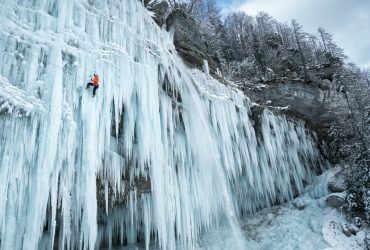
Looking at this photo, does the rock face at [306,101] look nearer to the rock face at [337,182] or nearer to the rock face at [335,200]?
the rock face at [337,182]

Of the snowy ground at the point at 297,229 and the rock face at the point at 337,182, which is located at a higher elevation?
the rock face at the point at 337,182

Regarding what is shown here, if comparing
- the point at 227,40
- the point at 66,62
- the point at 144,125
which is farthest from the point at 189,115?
the point at 227,40

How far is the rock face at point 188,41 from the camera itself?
1386cm

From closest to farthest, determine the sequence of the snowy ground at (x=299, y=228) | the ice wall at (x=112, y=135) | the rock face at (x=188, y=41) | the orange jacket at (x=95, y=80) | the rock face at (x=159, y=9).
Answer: the ice wall at (x=112, y=135) → the orange jacket at (x=95, y=80) → the snowy ground at (x=299, y=228) → the rock face at (x=159, y=9) → the rock face at (x=188, y=41)

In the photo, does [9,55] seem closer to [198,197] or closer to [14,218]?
[14,218]

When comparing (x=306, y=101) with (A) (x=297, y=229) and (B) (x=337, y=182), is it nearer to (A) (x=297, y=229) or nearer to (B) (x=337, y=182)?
(B) (x=337, y=182)

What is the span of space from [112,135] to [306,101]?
12451mm

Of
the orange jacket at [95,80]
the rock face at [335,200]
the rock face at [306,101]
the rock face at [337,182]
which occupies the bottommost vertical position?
the rock face at [335,200]

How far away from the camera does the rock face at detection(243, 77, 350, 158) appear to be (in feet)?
57.4

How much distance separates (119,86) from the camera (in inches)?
355

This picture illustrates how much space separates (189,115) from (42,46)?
5.84m

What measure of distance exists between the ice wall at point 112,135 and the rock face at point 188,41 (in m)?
0.92

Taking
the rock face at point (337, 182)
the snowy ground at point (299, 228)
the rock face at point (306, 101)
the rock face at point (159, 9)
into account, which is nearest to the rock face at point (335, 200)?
the snowy ground at point (299, 228)

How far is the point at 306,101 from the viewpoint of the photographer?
706 inches
